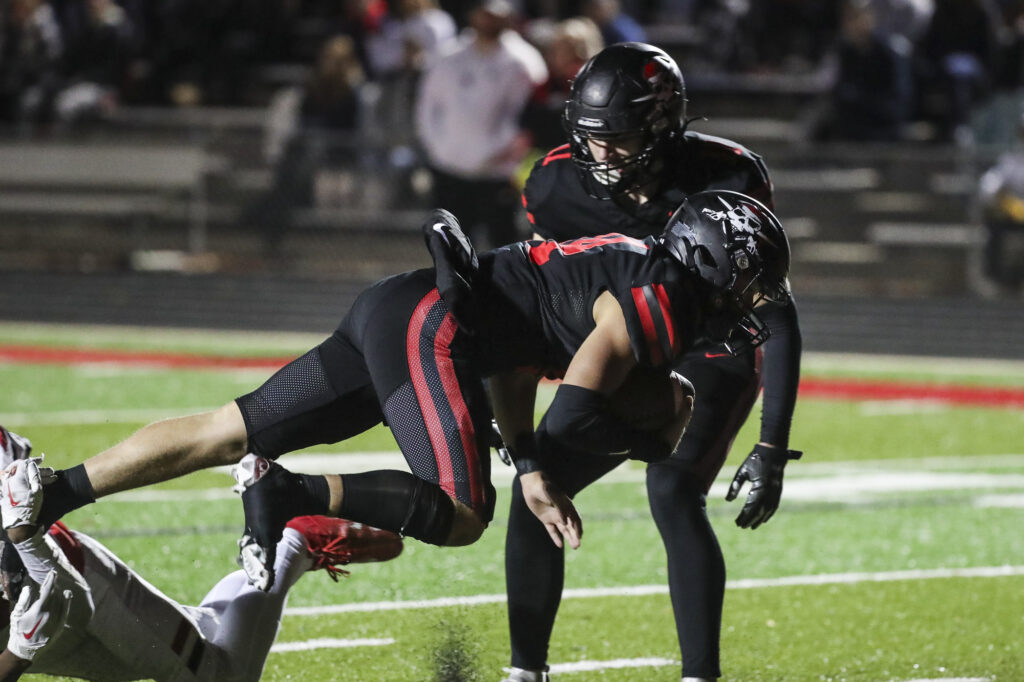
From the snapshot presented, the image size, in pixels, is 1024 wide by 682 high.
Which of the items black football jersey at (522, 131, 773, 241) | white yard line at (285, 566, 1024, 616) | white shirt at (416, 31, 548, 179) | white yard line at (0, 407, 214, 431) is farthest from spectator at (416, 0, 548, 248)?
black football jersey at (522, 131, 773, 241)

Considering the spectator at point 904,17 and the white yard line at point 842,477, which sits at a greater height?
the white yard line at point 842,477

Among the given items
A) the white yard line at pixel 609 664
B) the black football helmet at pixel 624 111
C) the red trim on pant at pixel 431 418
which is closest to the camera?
the red trim on pant at pixel 431 418

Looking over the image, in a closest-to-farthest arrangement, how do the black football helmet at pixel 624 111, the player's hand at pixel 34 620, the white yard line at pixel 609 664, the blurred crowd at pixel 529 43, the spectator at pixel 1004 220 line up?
1. the player's hand at pixel 34 620
2. the black football helmet at pixel 624 111
3. the white yard line at pixel 609 664
4. the spectator at pixel 1004 220
5. the blurred crowd at pixel 529 43

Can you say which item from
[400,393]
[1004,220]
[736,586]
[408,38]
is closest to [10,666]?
[400,393]

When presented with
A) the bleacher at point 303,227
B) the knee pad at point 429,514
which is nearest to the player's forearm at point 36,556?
the knee pad at point 429,514

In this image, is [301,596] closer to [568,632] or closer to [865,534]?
[568,632]

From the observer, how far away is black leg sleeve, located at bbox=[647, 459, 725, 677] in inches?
155

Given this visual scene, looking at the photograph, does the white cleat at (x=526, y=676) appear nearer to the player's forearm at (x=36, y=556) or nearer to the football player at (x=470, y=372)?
the football player at (x=470, y=372)

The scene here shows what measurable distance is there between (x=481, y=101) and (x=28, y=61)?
619cm

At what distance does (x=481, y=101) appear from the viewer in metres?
11.5

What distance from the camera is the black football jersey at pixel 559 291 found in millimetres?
3768

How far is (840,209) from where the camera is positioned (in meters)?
12.7

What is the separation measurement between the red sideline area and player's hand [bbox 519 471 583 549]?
6.66 metres

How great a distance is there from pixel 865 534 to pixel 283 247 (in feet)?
26.8
